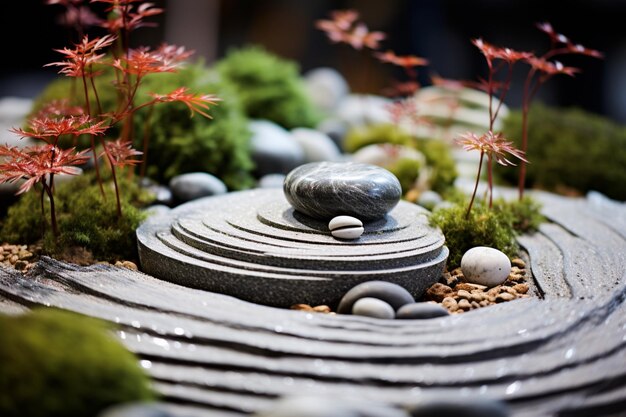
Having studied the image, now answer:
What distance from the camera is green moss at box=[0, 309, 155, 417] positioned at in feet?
8.84

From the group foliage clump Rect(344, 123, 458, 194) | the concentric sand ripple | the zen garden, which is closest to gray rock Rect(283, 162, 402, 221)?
the zen garden

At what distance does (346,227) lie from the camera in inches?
170

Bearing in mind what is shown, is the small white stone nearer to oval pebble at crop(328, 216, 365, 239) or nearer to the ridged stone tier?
the ridged stone tier

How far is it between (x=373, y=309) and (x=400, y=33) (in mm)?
6920

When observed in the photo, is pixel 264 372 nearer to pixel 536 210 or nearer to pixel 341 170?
pixel 341 170

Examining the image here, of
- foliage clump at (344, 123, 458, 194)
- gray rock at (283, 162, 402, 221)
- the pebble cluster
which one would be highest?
gray rock at (283, 162, 402, 221)

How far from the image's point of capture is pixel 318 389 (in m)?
3.06

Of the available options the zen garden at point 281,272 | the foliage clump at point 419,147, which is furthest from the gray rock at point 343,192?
the foliage clump at point 419,147

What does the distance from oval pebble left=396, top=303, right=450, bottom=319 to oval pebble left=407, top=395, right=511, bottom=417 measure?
0.90 metres

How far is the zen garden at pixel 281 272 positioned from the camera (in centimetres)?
298

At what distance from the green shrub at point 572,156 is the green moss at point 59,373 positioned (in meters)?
5.59

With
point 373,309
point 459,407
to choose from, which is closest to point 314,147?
point 373,309

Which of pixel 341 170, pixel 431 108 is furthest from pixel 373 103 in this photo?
pixel 341 170

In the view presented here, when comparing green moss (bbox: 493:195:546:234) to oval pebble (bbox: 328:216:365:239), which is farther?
green moss (bbox: 493:195:546:234)
